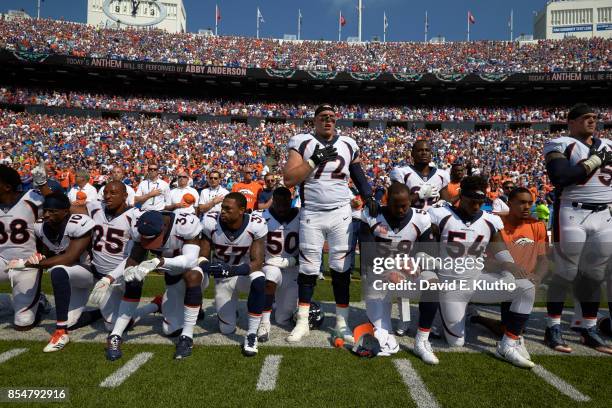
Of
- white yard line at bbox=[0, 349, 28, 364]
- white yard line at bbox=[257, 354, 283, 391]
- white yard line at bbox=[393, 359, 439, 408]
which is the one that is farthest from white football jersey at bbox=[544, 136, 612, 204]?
white yard line at bbox=[0, 349, 28, 364]

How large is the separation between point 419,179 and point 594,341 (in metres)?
2.50

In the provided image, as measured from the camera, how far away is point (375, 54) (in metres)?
38.1

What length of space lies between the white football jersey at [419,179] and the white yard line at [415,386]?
6.64 feet

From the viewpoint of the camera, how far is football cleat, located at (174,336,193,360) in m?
3.67

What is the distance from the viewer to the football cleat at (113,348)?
142 inches

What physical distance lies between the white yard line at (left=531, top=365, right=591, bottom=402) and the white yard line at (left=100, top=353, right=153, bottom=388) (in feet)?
11.5

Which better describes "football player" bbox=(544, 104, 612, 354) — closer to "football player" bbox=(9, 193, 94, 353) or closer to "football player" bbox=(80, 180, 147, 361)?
"football player" bbox=(80, 180, 147, 361)

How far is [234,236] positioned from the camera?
14.2 ft

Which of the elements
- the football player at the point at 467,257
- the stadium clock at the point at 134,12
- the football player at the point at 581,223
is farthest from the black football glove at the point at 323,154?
the stadium clock at the point at 134,12

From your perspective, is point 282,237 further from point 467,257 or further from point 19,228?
point 19,228

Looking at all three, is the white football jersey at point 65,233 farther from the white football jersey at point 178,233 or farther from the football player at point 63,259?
the white football jersey at point 178,233

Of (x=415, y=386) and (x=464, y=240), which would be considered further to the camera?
(x=464, y=240)

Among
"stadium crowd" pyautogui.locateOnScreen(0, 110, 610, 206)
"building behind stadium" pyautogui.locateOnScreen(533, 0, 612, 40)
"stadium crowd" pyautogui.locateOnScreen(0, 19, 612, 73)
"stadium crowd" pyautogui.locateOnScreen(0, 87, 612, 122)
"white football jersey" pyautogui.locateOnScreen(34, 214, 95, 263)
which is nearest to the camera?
"white football jersey" pyautogui.locateOnScreen(34, 214, 95, 263)

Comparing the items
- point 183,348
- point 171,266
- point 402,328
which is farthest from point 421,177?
point 183,348
